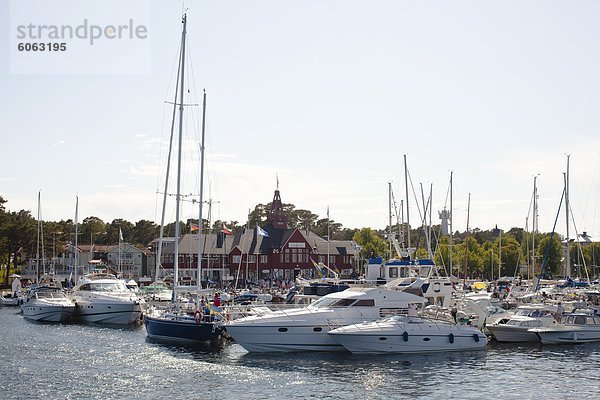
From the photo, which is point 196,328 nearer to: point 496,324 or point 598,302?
point 496,324

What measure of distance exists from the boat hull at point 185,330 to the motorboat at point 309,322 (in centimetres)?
341

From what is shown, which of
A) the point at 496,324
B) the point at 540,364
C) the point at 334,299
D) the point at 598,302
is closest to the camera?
the point at 540,364

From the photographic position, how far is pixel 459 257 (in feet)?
356

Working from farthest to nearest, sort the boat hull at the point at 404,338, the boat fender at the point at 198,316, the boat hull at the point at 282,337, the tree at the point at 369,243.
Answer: the tree at the point at 369,243 → the boat fender at the point at 198,316 → the boat hull at the point at 282,337 → the boat hull at the point at 404,338

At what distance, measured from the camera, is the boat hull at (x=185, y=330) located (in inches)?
1695

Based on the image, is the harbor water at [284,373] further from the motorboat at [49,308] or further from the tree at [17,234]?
the tree at [17,234]

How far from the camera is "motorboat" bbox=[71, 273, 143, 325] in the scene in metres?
59.3

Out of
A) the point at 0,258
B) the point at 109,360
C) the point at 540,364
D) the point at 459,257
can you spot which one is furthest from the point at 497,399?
the point at 0,258

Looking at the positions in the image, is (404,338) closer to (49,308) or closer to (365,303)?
(365,303)

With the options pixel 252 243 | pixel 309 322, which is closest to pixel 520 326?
pixel 309 322

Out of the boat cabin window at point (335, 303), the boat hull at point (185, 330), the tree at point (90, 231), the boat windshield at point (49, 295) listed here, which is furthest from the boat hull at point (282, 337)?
the tree at point (90, 231)

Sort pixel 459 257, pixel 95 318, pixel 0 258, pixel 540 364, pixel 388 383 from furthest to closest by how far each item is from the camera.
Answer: pixel 459 257 → pixel 0 258 → pixel 95 318 → pixel 540 364 → pixel 388 383

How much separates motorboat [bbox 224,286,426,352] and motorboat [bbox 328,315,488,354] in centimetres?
141

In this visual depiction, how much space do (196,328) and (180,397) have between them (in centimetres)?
1413
